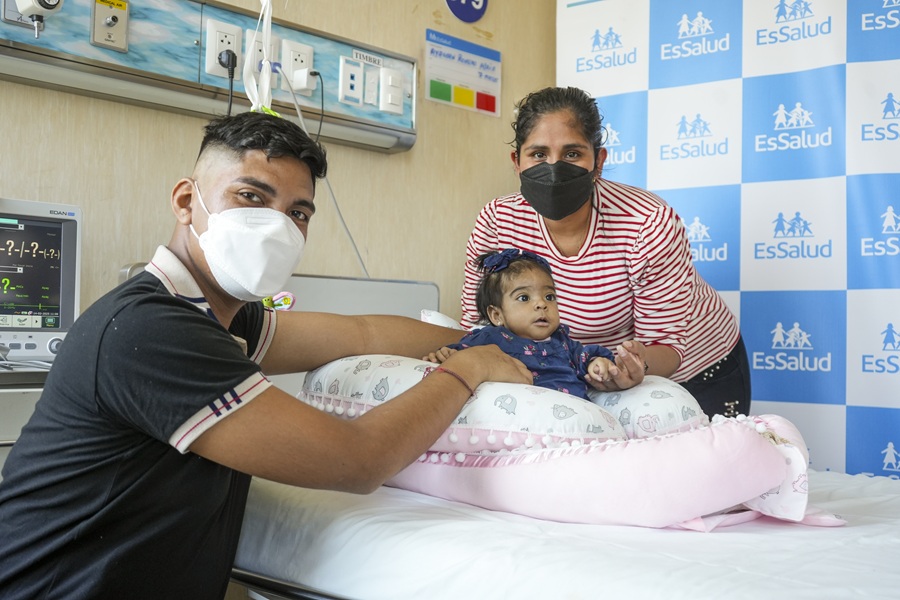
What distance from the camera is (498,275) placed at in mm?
2041

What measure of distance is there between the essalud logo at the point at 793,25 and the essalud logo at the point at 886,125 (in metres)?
0.33

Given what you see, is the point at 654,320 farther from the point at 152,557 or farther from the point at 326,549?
the point at 152,557

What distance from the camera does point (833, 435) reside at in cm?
294

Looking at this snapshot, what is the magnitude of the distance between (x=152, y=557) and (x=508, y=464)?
0.59 meters

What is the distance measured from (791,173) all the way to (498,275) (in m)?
1.55

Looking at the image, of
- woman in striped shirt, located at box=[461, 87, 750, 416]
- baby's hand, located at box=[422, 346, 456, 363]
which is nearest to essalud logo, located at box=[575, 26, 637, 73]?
woman in striped shirt, located at box=[461, 87, 750, 416]

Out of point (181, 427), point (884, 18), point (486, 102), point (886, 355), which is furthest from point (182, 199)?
point (884, 18)

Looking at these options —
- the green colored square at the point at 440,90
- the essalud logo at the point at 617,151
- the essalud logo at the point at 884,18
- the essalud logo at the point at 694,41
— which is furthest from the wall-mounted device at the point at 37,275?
the essalud logo at the point at 884,18

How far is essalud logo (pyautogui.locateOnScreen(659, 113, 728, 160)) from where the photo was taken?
10.4 ft

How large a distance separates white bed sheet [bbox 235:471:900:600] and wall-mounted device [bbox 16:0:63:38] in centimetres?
131

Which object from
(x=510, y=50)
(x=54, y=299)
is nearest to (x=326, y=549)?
(x=54, y=299)

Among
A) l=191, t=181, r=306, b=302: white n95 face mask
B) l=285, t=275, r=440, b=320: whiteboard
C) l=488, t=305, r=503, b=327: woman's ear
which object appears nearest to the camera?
l=191, t=181, r=306, b=302: white n95 face mask

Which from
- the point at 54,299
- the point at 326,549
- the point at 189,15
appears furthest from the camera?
the point at 189,15

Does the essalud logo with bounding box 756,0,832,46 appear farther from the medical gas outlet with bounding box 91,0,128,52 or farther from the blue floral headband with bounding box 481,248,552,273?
the medical gas outlet with bounding box 91,0,128,52
